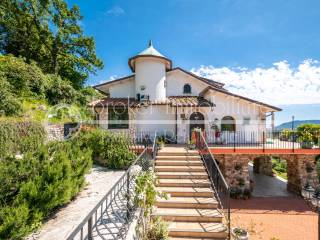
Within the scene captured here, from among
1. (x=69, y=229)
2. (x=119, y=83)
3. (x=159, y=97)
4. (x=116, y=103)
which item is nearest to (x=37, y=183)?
(x=69, y=229)

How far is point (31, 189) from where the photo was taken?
4.57 metres

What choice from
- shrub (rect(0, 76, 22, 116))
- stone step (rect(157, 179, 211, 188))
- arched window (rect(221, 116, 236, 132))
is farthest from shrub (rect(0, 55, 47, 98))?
arched window (rect(221, 116, 236, 132))

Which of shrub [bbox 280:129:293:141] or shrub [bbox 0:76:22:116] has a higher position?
shrub [bbox 0:76:22:116]

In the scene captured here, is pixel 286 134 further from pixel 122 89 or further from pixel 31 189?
pixel 31 189

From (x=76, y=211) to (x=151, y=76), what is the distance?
43.4ft

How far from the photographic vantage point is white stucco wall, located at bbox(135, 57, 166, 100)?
669 inches

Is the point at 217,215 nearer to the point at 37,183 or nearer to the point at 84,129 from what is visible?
the point at 37,183

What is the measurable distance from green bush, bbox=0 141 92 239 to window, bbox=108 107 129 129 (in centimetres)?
965

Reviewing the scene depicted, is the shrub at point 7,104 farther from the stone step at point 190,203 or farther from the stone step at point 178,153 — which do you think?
the stone step at point 190,203

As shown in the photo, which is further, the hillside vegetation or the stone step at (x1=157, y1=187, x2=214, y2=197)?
the hillside vegetation

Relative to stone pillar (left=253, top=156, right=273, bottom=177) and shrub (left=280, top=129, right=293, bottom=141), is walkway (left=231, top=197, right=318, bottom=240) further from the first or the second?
stone pillar (left=253, top=156, right=273, bottom=177)

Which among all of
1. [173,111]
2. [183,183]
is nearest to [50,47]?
[173,111]

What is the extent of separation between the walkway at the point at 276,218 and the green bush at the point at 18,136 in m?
9.62

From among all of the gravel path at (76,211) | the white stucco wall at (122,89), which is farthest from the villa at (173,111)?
the gravel path at (76,211)
